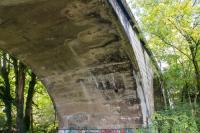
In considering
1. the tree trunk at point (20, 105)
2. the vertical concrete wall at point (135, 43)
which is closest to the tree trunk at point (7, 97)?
the tree trunk at point (20, 105)

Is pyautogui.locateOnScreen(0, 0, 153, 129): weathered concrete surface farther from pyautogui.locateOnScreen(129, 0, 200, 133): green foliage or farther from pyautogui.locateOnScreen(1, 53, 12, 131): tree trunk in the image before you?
pyautogui.locateOnScreen(1, 53, 12, 131): tree trunk

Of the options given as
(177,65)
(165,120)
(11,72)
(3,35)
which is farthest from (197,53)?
(11,72)

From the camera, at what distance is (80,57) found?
626 centimetres

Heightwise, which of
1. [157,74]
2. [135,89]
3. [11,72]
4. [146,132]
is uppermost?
[11,72]

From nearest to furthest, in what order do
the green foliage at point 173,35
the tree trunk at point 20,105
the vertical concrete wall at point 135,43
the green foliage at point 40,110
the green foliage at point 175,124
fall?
1. the vertical concrete wall at point 135,43
2. the green foliage at point 175,124
3. the green foliage at point 173,35
4. the tree trunk at point 20,105
5. the green foliage at point 40,110

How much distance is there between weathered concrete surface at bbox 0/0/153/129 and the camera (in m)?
4.75

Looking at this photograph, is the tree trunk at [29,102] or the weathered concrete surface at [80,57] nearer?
the weathered concrete surface at [80,57]

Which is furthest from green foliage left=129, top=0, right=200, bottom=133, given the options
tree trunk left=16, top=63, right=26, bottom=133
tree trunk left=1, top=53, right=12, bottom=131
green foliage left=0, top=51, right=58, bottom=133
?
green foliage left=0, top=51, right=58, bottom=133

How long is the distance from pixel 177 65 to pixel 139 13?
2243 mm

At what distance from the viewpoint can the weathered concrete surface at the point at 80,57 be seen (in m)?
4.75

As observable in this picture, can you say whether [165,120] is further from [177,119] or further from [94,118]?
[94,118]

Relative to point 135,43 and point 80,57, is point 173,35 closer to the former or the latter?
point 135,43

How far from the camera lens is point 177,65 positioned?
8023 millimetres

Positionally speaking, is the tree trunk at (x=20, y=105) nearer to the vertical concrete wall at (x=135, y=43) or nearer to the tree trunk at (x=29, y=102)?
the tree trunk at (x=29, y=102)
